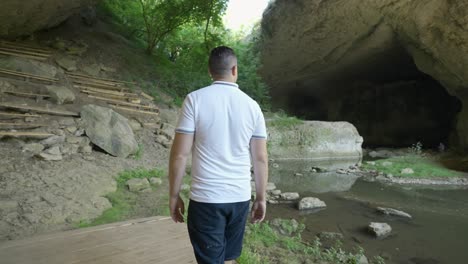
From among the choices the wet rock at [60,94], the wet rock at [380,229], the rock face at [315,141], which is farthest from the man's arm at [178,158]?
the rock face at [315,141]

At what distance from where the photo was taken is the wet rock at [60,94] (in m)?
7.77

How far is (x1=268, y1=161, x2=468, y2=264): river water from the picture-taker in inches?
188

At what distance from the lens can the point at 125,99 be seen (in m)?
9.77

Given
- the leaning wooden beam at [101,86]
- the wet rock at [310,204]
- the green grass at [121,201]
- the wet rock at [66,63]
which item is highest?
the wet rock at [66,63]

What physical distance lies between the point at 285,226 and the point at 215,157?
3751 mm

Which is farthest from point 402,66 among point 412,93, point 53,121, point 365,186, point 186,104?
point 186,104

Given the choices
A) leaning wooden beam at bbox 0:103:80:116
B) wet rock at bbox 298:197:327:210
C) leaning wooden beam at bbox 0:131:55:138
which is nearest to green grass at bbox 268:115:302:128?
wet rock at bbox 298:197:327:210

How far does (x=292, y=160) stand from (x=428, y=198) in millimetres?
5415

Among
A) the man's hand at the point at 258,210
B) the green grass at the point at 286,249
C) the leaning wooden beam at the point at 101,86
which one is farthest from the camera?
the leaning wooden beam at the point at 101,86

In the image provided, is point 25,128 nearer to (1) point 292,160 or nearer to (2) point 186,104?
(2) point 186,104

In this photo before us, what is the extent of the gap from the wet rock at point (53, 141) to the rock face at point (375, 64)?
439 inches

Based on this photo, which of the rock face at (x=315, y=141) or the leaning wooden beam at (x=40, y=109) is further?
the rock face at (x=315, y=141)

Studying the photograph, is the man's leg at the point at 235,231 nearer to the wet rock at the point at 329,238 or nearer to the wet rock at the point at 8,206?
the wet rock at the point at 329,238

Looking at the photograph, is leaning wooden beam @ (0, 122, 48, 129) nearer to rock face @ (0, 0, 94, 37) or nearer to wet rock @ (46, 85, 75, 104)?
wet rock @ (46, 85, 75, 104)
